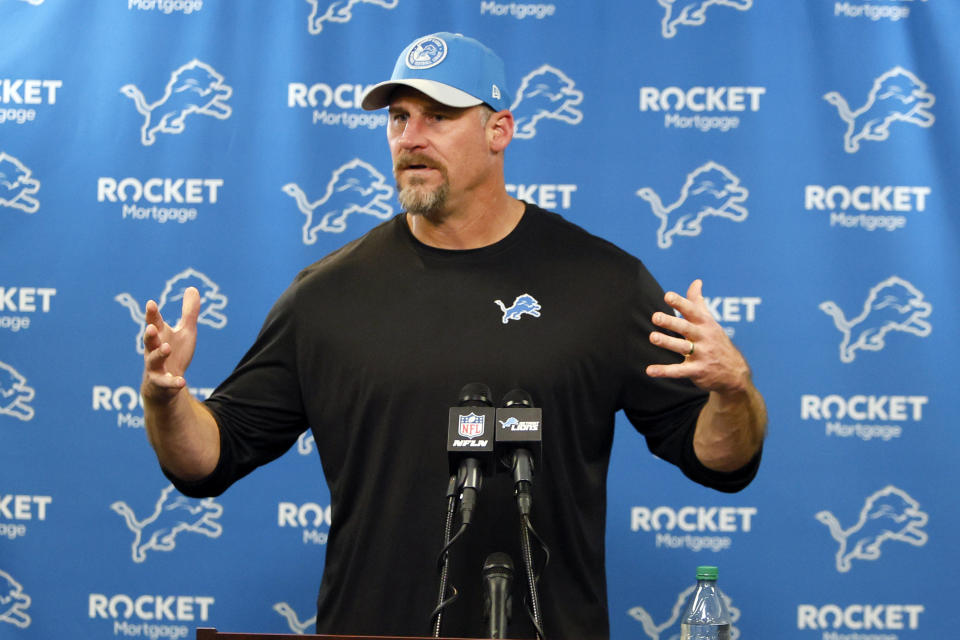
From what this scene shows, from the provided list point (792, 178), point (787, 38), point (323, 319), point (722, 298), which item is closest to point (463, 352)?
point (323, 319)

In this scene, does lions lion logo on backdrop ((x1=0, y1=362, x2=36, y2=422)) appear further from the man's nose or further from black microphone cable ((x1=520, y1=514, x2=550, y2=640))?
black microphone cable ((x1=520, y1=514, x2=550, y2=640))

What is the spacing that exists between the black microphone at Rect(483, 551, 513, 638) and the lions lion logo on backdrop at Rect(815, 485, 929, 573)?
6.61 feet

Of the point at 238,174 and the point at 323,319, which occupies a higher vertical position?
the point at 238,174

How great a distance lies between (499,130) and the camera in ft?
7.11

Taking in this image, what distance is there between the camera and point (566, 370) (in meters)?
1.95

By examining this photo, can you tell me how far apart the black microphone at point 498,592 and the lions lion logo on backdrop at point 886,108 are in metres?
2.27

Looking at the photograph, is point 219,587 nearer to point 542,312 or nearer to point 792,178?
point 542,312

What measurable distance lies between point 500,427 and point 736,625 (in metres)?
1.95

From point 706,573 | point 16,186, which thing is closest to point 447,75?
Answer: point 706,573

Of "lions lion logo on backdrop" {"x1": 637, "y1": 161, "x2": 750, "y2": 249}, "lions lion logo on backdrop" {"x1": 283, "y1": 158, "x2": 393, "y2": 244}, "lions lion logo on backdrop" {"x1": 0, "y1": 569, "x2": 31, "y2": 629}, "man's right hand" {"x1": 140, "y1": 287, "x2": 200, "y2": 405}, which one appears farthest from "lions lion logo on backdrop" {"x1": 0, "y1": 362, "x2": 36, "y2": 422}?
"lions lion logo on backdrop" {"x1": 637, "y1": 161, "x2": 750, "y2": 249}

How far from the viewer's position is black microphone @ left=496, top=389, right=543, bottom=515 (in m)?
1.36

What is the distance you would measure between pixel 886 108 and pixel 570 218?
991 millimetres

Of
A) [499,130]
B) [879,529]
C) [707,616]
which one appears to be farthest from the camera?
[879,529]

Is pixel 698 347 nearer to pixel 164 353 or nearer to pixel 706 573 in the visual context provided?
pixel 706 573
